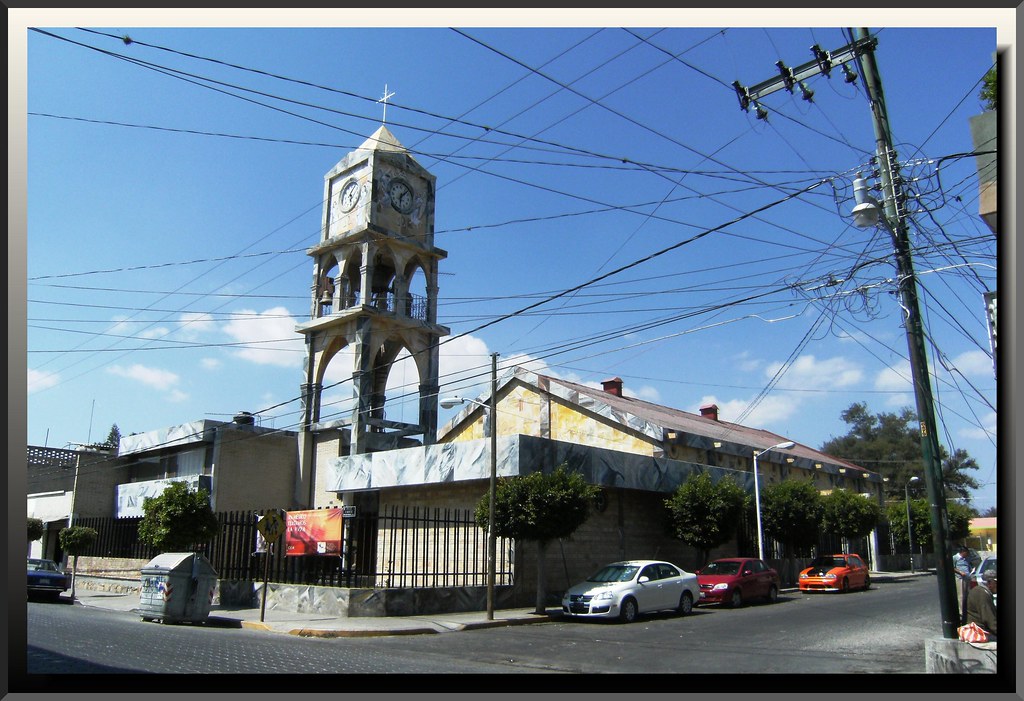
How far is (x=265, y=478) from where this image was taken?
34938mm

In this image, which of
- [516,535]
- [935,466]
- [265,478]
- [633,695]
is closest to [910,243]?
[935,466]

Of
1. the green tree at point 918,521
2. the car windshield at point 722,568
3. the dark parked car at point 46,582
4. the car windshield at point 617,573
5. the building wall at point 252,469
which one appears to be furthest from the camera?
the green tree at point 918,521

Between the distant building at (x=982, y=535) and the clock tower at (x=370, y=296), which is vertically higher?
the clock tower at (x=370, y=296)

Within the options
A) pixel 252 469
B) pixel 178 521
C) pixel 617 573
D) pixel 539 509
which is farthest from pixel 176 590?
pixel 252 469

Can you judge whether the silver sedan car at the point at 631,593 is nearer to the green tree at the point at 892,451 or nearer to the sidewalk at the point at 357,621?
the sidewalk at the point at 357,621

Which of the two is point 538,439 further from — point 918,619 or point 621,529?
point 918,619

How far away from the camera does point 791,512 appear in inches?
1296

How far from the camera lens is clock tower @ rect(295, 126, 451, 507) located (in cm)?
3538

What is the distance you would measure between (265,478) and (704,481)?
1901 cm

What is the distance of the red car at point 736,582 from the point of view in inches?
947

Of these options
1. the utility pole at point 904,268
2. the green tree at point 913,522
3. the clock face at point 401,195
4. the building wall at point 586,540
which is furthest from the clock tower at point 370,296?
Result: the green tree at point 913,522

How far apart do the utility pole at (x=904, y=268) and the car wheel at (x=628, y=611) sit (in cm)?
852

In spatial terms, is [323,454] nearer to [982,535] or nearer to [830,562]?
[830,562]

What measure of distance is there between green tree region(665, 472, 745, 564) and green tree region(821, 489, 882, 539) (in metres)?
11.3
